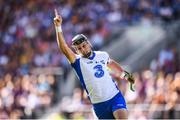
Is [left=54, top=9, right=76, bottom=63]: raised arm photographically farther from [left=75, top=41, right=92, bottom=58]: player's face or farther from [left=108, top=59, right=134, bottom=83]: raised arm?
[left=108, top=59, right=134, bottom=83]: raised arm

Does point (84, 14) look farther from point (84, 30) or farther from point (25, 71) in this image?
point (25, 71)

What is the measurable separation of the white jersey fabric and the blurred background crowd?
6.84 metres

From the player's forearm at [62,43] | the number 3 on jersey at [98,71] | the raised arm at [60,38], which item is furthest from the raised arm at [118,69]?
the player's forearm at [62,43]

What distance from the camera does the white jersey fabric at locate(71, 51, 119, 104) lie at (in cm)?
1262

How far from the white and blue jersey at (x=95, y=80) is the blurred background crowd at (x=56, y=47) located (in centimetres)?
683

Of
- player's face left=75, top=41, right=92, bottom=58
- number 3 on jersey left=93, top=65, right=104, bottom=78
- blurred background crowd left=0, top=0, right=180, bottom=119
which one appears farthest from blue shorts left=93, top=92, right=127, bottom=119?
blurred background crowd left=0, top=0, right=180, bottom=119

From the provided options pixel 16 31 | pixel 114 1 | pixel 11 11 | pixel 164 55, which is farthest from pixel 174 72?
pixel 11 11

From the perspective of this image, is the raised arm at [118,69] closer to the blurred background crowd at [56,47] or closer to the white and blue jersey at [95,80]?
the white and blue jersey at [95,80]

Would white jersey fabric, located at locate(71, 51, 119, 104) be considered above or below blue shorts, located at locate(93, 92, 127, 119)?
above

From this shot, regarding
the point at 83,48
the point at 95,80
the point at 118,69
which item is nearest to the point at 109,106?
the point at 95,80

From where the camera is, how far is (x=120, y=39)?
25.7 meters

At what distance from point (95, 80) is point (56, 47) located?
1327 centimetres

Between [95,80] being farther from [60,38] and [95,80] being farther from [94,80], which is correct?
[60,38]

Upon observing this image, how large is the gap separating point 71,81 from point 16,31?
14.7 ft
